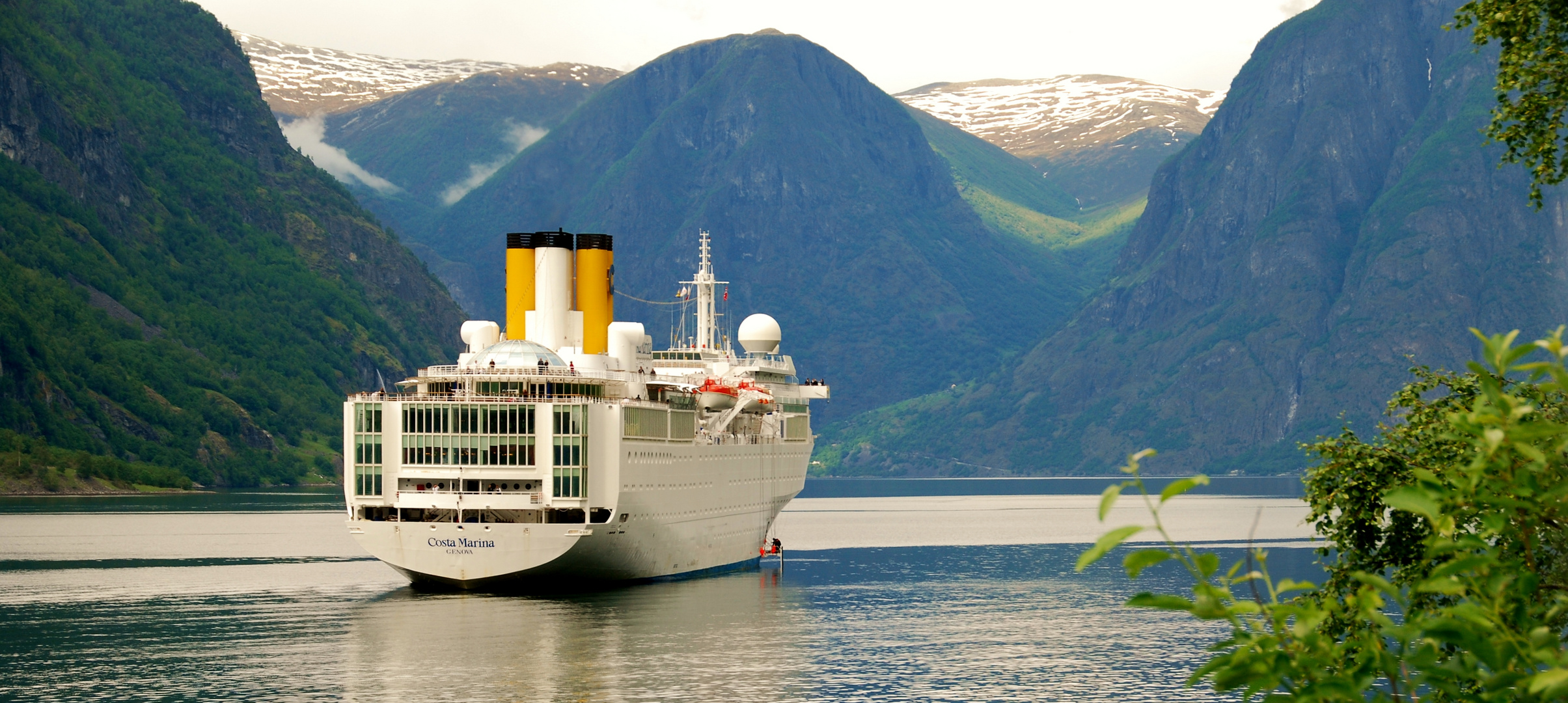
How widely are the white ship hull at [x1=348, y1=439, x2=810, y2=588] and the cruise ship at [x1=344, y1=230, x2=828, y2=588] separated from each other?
0.38 feet

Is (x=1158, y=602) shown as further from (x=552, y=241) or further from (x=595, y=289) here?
(x=552, y=241)

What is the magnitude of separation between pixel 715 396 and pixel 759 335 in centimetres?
1837

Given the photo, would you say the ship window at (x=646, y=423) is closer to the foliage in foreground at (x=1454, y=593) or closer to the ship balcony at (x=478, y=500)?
the ship balcony at (x=478, y=500)

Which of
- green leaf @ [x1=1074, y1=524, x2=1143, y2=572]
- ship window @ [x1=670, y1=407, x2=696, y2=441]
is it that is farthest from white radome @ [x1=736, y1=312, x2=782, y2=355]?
green leaf @ [x1=1074, y1=524, x2=1143, y2=572]

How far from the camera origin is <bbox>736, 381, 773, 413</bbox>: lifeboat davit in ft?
435

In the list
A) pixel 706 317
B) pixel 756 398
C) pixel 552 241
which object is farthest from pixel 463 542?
pixel 706 317

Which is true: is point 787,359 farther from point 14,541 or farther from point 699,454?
point 14,541

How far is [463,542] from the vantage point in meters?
101

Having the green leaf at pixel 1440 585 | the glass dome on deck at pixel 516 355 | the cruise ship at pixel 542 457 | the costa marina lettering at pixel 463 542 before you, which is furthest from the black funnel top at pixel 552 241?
the green leaf at pixel 1440 585

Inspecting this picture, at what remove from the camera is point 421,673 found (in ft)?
245

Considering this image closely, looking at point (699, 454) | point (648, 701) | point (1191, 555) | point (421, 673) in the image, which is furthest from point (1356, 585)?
point (699, 454)

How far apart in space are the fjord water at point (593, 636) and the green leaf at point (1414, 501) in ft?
185

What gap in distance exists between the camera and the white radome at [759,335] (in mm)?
144375

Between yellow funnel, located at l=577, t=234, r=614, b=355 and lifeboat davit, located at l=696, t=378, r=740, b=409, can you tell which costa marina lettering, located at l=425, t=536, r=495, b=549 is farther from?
lifeboat davit, located at l=696, t=378, r=740, b=409
